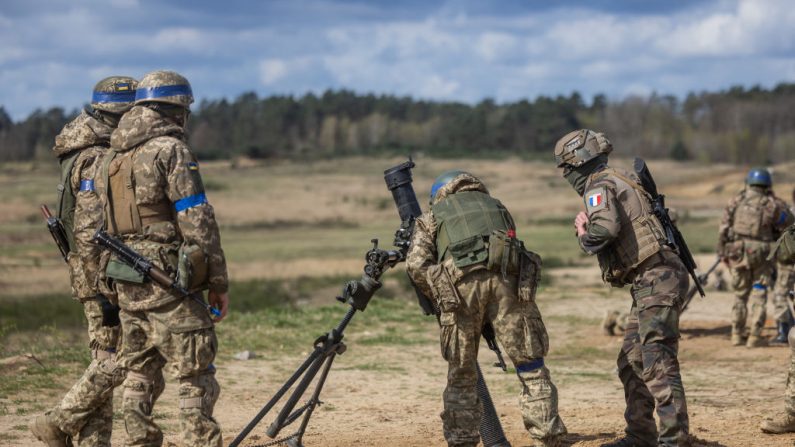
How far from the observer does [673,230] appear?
716 centimetres

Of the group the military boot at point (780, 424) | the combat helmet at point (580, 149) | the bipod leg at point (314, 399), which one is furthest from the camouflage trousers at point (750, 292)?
the bipod leg at point (314, 399)

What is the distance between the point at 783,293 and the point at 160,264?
9.64 meters

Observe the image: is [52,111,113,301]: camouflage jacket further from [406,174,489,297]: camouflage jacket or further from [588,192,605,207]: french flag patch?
[588,192,605,207]: french flag patch

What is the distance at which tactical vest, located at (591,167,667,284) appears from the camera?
6.99 meters

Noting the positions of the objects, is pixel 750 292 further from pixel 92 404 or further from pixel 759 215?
pixel 92 404

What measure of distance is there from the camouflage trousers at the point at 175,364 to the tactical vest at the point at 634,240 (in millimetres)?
2935

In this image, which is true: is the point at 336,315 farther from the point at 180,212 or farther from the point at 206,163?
the point at 206,163

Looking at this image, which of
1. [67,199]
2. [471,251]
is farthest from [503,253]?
[67,199]

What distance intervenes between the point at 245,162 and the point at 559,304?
66.4 meters

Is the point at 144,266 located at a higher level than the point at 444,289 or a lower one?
higher

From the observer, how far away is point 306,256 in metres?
33.0

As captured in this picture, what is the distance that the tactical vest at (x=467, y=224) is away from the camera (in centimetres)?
658

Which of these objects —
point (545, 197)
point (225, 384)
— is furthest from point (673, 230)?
point (545, 197)

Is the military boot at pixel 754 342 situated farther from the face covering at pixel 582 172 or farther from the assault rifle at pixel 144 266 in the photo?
the assault rifle at pixel 144 266
